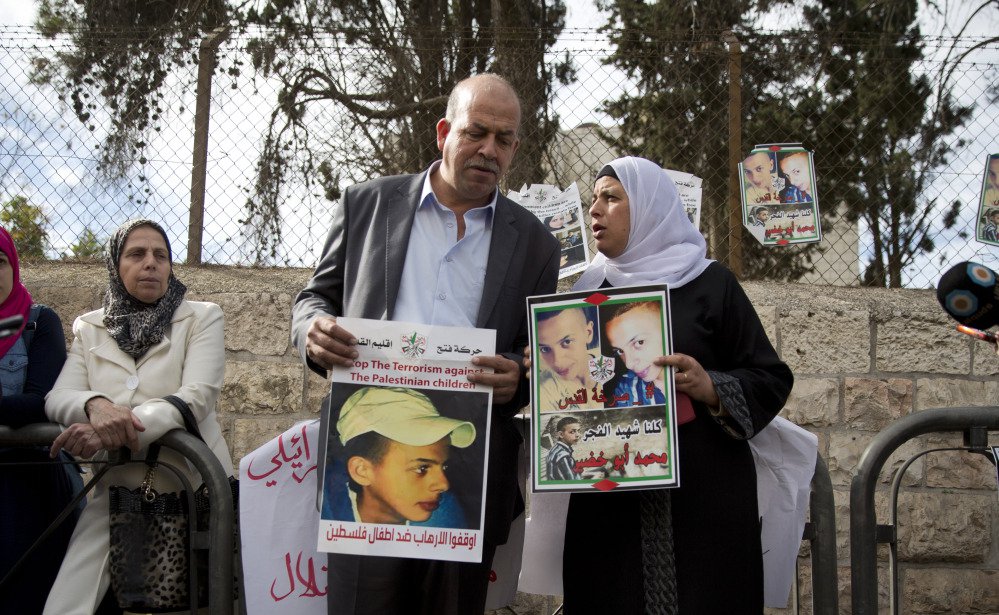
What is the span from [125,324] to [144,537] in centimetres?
80

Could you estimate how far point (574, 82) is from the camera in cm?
539

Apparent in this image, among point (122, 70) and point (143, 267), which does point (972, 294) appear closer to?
point (143, 267)

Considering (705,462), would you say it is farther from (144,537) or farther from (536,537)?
(144,537)

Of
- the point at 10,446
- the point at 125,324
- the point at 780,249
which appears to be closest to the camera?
the point at 10,446

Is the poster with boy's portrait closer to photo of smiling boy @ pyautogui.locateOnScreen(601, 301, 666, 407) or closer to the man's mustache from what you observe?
photo of smiling boy @ pyautogui.locateOnScreen(601, 301, 666, 407)

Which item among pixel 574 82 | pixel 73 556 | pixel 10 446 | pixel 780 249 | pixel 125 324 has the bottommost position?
pixel 73 556

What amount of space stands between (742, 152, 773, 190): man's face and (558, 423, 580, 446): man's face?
339 centimetres

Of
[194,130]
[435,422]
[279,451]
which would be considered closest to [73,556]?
[279,451]

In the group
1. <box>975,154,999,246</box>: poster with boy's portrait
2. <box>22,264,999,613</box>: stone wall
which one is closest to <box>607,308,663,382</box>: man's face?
<box>22,264,999,613</box>: stone wall

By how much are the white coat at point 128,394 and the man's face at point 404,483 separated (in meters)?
0.98

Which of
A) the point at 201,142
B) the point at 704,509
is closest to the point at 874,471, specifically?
the point at 704,509

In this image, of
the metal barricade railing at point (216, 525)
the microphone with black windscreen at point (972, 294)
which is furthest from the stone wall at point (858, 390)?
the microphone with black windscreen at point (972, 294)

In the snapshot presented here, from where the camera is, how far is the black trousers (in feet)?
7.86

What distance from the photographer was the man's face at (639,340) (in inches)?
93.5
